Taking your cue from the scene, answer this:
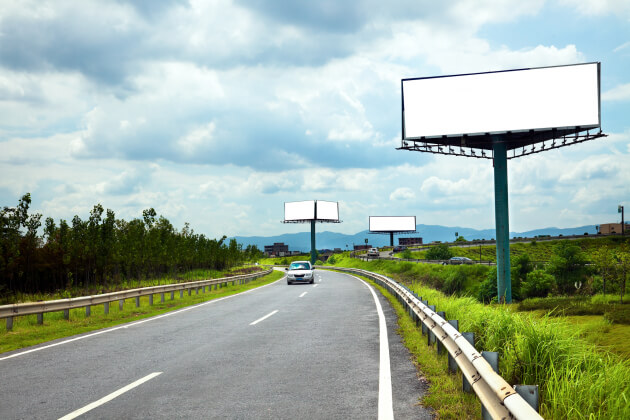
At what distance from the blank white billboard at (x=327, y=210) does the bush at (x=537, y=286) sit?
73151mm

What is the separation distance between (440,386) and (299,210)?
104m

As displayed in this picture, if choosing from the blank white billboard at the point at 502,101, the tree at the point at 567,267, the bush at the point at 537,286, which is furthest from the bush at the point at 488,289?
the blank white billboard at the point at 502,101

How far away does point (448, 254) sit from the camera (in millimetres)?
81688

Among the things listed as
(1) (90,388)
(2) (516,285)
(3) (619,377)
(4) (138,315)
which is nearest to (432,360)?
(3) (619,377)

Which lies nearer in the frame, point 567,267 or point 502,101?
point 502,101

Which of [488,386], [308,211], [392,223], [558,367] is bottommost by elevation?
[558,367]

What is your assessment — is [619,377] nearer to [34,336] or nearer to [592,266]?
[34,336]

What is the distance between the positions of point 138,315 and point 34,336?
404 cm

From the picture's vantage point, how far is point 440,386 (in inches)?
235

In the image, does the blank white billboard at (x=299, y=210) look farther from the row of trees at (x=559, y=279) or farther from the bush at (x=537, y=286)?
the bush at (x=537, y=286)

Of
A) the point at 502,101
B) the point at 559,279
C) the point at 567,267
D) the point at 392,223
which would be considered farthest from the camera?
the point at 392,223

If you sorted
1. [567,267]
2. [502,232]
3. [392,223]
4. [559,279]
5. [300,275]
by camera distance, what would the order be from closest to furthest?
[300,275], [502,232], [559,279], [567,267], [392,223]

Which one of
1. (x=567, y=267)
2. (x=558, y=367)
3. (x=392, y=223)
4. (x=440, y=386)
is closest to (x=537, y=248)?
(x=392, y=223)

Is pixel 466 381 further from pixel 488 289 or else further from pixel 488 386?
pixel 488 289
